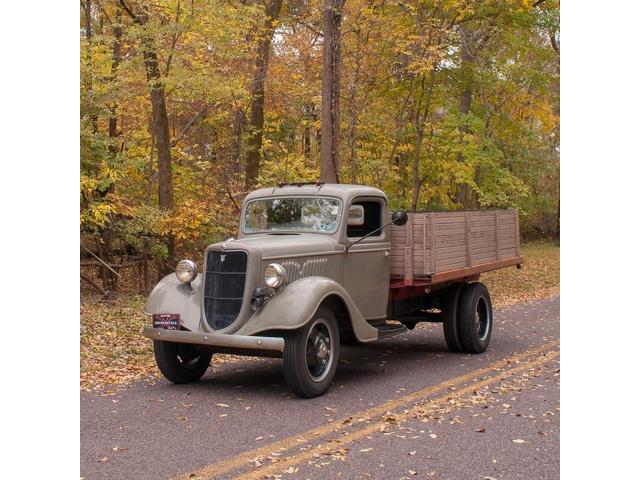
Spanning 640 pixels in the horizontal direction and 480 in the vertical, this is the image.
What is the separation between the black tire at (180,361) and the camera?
Answer: 8.23 metres

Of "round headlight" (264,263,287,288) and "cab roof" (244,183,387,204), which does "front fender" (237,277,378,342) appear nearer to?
"round headlight" (264,263,287,288)

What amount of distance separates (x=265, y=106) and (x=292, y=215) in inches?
492

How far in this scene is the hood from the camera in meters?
7.89

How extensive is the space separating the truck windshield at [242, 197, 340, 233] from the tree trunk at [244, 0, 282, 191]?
8909mm

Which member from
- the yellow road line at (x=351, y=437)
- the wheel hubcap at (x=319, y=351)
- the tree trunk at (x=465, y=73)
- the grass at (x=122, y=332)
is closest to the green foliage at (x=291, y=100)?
the tree trunk at (x=465, y=73)

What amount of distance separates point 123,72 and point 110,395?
8764 millimetres

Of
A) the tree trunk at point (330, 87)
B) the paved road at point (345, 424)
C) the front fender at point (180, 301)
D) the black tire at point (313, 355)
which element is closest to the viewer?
the paved road at point (345, 424)

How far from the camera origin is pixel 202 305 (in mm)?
8016

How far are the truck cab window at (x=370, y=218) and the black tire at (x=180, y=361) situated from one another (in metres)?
2.27

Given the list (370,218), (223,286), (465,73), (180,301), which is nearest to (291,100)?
(465,73)

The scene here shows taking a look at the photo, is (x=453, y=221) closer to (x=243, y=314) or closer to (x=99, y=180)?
(x=243, y=314)

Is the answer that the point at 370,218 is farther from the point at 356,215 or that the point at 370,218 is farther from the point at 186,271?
the point at 186,271

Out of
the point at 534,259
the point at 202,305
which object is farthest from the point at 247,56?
the point at 534,259

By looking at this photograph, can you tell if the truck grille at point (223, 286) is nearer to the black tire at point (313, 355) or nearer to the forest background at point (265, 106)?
the black tire at point (313, 355)
